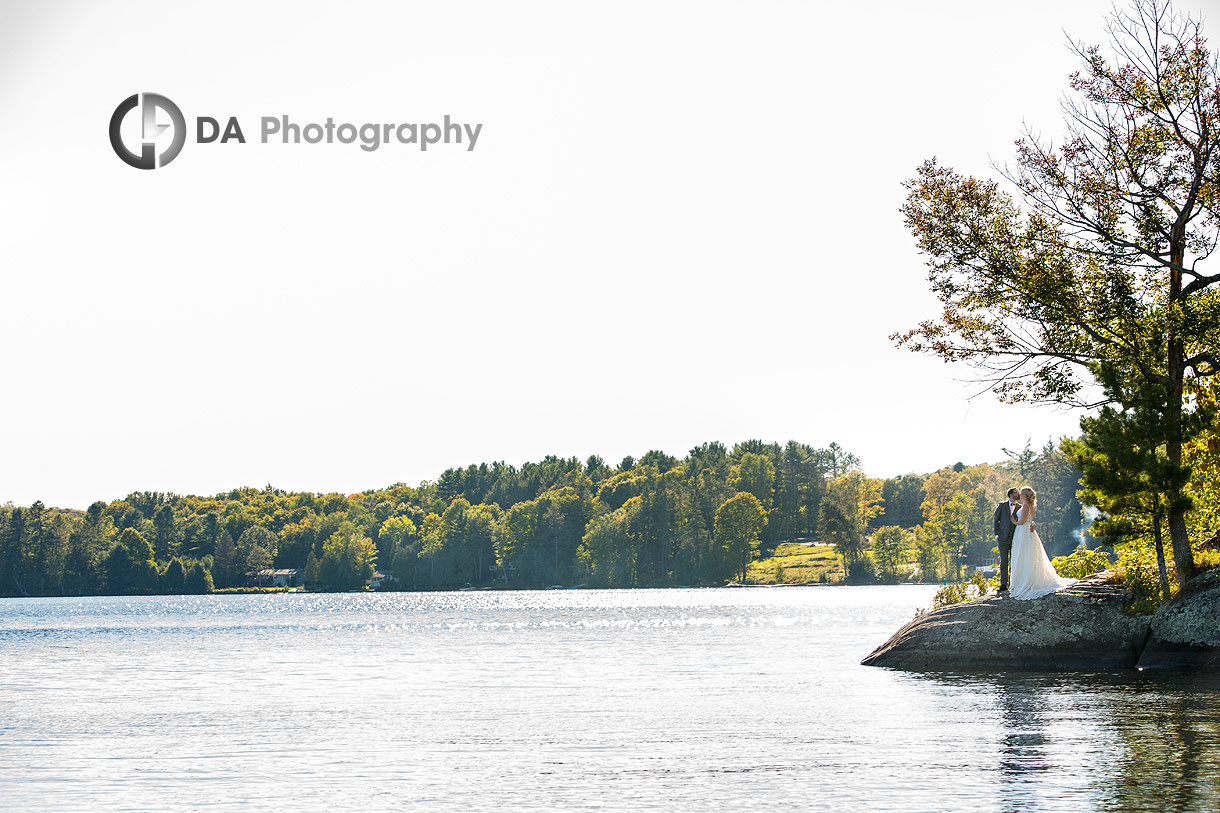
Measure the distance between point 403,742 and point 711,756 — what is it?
529 centimetres

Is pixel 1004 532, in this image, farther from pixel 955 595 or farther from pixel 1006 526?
pixel 955 595

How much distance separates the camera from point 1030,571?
25906mm

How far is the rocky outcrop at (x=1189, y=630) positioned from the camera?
23094mm

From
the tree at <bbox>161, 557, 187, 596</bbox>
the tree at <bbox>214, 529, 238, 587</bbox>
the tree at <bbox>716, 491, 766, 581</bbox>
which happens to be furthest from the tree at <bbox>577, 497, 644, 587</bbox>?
the tree at <bbox>161, 557, 187, 596</bbox>

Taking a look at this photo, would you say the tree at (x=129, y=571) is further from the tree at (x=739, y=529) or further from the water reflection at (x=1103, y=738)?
the water reflection at (x=1103, y=738)

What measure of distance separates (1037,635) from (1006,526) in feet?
9.78

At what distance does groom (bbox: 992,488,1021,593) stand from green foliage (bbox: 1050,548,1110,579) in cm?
369

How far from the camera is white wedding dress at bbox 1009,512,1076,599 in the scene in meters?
25.8

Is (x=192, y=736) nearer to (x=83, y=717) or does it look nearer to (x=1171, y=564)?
(x=83, y=717)

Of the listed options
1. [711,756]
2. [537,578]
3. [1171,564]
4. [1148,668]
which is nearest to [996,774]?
[711,756]

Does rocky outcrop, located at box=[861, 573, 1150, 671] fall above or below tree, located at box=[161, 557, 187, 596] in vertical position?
above

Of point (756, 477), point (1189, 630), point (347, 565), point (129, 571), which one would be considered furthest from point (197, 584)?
point (1189, 630)

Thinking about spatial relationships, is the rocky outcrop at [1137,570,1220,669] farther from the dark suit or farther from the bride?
the dark suit

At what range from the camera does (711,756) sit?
50.6 feet
